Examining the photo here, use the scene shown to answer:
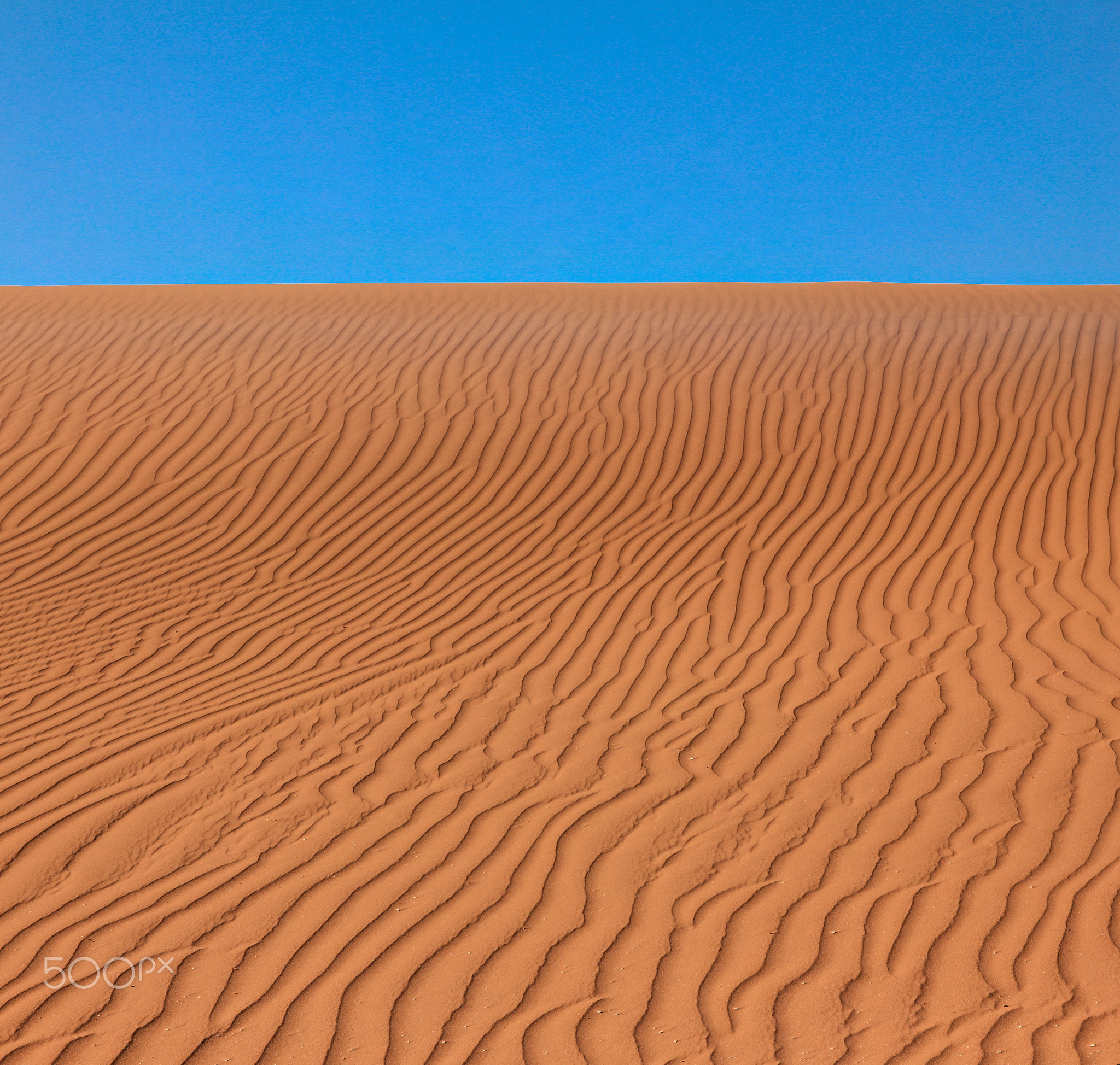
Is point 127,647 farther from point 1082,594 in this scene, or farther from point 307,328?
point 307,328

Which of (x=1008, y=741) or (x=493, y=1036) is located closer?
(x=493, y=1036)

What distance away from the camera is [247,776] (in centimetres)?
392

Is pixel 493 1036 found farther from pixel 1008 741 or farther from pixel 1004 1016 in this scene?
pixel 1008 741

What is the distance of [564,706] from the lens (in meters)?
4.55

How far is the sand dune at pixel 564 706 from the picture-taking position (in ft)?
8.48

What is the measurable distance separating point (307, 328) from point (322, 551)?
20.2 ft

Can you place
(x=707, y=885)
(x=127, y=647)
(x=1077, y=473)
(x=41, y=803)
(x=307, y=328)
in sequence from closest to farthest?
(x=707, y=885)
(x=41, y=803)
(x=127, y=647)
(x=1077, y=473)
(x=307, y=328)

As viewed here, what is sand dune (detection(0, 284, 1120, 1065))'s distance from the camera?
258 centimetres

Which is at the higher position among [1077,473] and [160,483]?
[160,483]

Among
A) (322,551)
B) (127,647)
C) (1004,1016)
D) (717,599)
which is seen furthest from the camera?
(322,551)

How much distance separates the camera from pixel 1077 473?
300 inches

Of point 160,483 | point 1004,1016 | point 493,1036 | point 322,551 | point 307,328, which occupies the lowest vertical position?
point 1004,1016

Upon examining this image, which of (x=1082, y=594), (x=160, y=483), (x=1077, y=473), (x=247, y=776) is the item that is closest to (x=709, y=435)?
(x=1077, y=473)

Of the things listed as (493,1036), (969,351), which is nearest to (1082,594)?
(493,1036)
